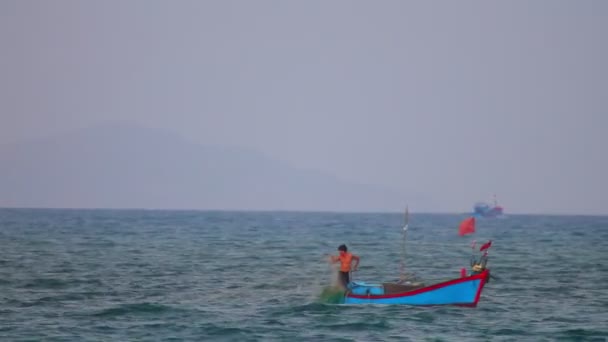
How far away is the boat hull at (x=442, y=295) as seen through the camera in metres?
40.8

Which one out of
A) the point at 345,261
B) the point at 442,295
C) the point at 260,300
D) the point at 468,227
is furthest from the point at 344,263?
the point at 260,300

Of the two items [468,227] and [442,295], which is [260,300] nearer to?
[442,295]

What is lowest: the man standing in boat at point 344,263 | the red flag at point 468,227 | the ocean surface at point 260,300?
the ocean surface at point 260,300

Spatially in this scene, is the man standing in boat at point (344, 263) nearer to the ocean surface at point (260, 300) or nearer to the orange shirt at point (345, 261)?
the orange shirt at point (345, 261)

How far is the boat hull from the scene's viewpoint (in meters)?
40.8

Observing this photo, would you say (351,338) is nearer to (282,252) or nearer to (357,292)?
(357,292)

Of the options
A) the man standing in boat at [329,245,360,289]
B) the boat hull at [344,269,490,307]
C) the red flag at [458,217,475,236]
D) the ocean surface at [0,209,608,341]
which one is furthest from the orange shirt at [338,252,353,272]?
the red flag at [458,217,475,236]

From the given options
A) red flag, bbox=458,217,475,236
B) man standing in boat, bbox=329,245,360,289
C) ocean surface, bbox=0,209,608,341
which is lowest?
ocean surface, bbox=0,209,608,341

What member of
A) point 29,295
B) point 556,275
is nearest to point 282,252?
point 556,275

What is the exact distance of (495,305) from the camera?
4334 centimetres

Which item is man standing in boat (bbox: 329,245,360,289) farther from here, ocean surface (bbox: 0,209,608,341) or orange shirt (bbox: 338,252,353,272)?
ocean surface (bbox: 0,209,608,341)

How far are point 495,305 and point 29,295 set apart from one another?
67.9ft

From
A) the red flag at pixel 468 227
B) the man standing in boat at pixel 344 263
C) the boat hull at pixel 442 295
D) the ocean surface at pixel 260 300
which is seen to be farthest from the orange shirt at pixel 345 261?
the red flag at pixel 468 227

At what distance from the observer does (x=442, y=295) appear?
A: 4103cm
